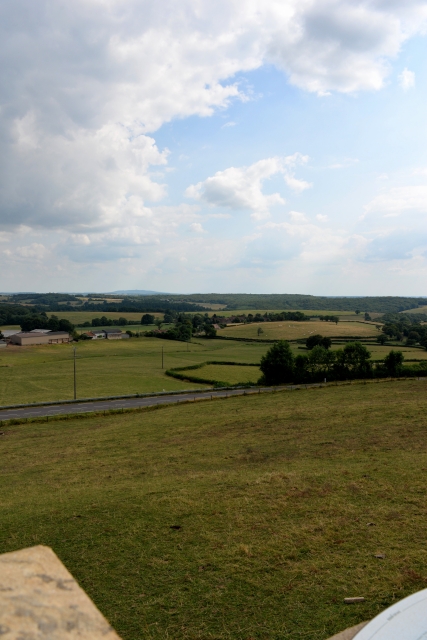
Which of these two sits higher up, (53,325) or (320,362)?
(53,325)

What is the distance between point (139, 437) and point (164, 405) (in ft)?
55.0

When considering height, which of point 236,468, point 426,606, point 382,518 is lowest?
point 236,468

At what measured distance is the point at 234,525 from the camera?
43.1ft

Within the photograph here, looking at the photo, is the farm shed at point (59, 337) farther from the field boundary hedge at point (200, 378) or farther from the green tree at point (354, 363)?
the green tree at point (354, 363)

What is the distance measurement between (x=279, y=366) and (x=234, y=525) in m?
53.2

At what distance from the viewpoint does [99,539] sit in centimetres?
1258

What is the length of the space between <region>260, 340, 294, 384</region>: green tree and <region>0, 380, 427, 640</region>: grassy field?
36870mm

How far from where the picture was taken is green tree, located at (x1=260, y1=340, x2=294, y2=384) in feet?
214

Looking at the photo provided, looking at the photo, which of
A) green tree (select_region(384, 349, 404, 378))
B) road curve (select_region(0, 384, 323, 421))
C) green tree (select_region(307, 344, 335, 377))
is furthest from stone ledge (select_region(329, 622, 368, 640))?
green tree (select_region(384, 349, 404, 378))

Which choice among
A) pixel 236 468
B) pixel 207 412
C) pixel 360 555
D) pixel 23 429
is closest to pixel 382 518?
pixel 360 555

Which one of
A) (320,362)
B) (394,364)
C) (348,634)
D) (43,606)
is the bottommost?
(394,364)

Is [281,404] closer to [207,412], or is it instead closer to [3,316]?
[207,412]

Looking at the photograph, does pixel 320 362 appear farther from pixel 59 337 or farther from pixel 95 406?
pixel 59 337

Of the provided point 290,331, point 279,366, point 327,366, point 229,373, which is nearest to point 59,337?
point 290,331
